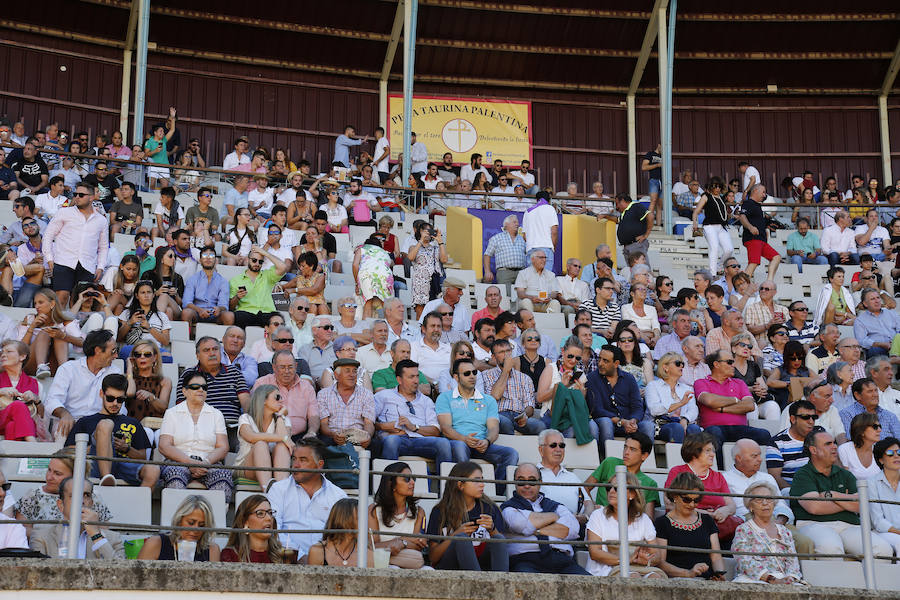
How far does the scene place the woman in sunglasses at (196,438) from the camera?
7.16m

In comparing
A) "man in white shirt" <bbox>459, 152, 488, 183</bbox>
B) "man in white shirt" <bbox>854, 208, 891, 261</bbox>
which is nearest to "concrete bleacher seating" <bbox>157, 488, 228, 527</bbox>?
"man in white shirt" <bbox>854, 208, 891, 261</bbox>

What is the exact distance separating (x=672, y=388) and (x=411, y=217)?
6.61 meters

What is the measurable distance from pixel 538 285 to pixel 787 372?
9.76 feet

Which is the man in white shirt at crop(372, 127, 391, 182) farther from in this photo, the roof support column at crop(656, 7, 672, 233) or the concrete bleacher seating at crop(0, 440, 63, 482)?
the concrete bleacher seating at crop(0, 440, 63, 482)

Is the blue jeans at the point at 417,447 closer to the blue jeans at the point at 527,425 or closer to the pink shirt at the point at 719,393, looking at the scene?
the blue jeans at the point at 527,425

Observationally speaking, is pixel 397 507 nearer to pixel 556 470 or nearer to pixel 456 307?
pixel 556 470

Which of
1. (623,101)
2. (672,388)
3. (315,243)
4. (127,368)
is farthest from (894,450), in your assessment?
(623,101)

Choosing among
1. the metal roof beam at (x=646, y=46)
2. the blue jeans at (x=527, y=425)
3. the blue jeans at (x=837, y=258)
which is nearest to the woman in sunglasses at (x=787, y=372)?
the blue jeans at (x=527, y=425)

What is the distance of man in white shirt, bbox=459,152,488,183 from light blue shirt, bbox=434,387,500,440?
9.45m

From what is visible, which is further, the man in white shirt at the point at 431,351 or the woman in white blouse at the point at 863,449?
the man in white shirt at the point at 431,351

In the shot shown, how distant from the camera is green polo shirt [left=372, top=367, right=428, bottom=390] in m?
8.90

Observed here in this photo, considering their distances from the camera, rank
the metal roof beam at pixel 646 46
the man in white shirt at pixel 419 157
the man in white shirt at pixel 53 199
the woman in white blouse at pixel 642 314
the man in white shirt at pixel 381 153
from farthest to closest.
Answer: the metal roof beam at pixel 646 46 < the man in white shirt at pixel 419 157 < the man in white shirt at pixel 381 153 < the man in white shirt at pixel 53 199 < the woman in white blouse at pixel 642 314

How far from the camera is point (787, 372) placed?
10336 millimetres

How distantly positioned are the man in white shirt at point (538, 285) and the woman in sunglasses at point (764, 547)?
5071 millimetres
